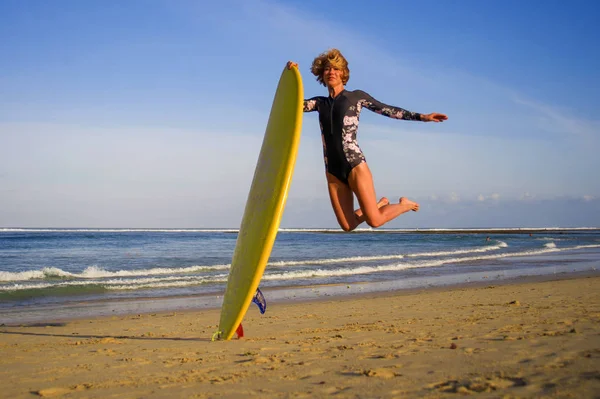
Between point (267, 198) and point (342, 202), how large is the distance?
81cm

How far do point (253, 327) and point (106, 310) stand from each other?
3790mm

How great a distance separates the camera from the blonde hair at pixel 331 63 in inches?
194

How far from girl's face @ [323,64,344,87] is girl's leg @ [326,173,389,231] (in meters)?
0.85

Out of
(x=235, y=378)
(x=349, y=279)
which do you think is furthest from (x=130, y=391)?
(x=349, y=279)

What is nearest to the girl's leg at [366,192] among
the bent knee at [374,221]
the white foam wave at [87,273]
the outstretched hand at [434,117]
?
the bent knee at [374,221]

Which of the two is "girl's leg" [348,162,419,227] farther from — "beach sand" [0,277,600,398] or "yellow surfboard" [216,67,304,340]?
"beach sand" [0,277,600,398]

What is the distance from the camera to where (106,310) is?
939 centimetres

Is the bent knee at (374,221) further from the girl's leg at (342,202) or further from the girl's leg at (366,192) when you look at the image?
the girl's leg at (342,202)

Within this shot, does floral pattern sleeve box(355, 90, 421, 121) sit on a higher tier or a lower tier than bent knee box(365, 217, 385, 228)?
higher

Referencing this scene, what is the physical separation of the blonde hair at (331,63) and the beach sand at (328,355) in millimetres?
2486

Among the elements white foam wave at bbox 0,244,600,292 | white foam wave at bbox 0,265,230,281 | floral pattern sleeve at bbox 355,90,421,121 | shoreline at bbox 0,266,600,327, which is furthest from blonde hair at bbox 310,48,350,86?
white foam wave at bbox 0,265,230,281

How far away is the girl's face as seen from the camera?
4.93 m

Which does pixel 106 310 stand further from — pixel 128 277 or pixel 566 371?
pixel 566 371

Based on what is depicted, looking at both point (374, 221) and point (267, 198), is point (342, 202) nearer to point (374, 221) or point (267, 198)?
point (374, 221)
